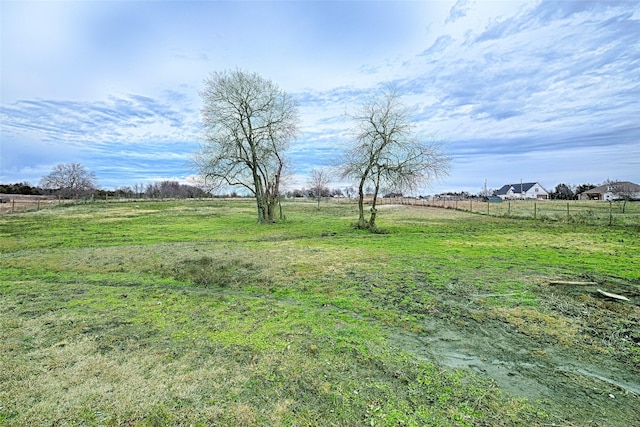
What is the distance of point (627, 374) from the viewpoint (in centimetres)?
364

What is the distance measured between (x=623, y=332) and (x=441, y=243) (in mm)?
8327

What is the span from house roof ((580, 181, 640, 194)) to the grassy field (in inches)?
2557

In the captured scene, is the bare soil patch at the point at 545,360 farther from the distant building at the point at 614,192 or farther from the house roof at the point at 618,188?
the house roof at the point at 618,188

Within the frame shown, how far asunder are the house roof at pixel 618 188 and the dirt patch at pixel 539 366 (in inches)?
2767

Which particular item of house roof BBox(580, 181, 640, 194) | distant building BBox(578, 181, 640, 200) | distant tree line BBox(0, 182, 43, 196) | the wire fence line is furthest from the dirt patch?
distant tree line BBox(0, 182, 43, 196)

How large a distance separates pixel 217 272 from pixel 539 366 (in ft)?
22.9

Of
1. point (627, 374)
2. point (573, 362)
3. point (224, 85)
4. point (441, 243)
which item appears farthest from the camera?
point (224, 85)

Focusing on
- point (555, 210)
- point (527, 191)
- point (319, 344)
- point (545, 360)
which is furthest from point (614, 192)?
point (319, 344)

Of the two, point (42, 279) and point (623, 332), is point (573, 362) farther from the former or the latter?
point (42, 279)

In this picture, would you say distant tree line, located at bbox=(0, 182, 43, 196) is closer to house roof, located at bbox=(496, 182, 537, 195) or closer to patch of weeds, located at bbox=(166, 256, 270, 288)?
patch of weeds, located at bbox=(166, 256, 270, 288)

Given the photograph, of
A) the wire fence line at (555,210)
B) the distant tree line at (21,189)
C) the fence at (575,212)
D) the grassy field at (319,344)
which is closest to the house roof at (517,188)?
the wire fence line at (555,210)

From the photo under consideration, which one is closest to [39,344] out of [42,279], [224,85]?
[42,279]

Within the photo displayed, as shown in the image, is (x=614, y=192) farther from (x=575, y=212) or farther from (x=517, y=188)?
(x=575, y=212)

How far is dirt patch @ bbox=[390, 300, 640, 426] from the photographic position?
120 inches
